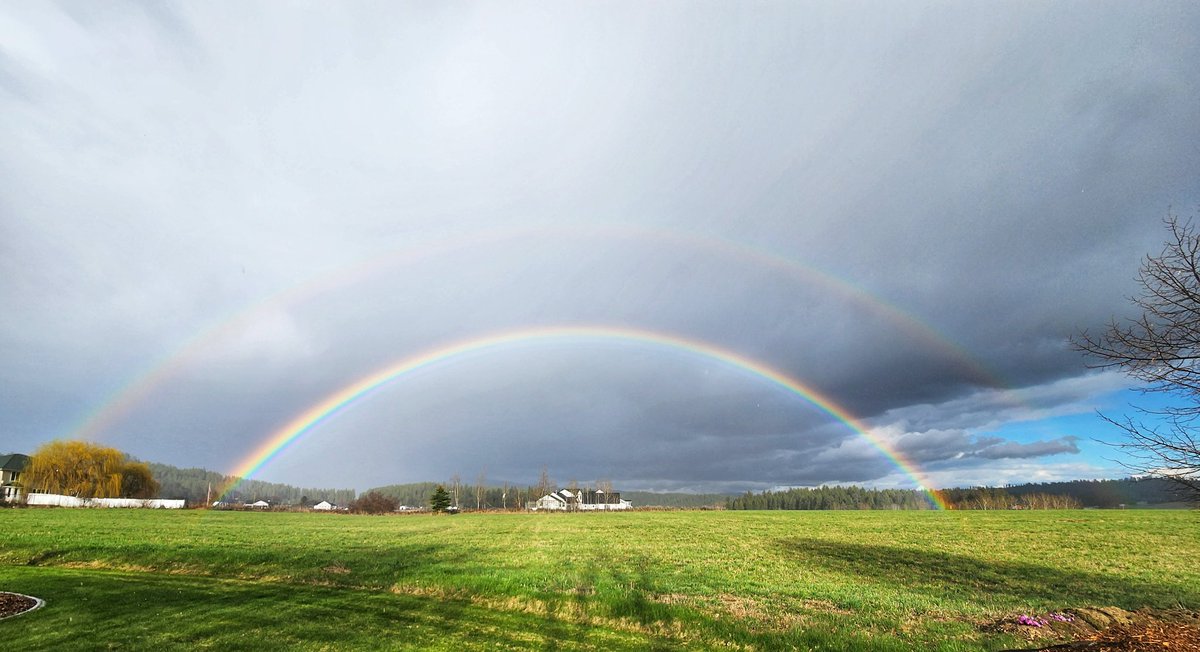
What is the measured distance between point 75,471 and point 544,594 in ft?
439

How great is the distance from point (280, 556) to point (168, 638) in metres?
17.1

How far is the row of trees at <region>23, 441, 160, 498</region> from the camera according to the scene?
106m

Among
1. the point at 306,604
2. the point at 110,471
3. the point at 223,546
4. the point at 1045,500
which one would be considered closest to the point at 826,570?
the point at 306,604

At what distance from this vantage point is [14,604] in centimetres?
1254

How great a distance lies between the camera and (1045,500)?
150125 millimetres

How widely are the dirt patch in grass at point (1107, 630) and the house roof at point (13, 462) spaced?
168770 millimetres

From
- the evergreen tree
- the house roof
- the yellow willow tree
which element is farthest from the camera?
the evergreen tree

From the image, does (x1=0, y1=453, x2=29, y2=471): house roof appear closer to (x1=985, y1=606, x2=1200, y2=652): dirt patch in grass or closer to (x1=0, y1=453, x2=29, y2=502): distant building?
(x1=0, y1=453, x2=29, y2=502): distant building

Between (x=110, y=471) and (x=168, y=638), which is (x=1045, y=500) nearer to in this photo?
(x=168, y=638)

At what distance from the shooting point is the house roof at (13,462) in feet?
398

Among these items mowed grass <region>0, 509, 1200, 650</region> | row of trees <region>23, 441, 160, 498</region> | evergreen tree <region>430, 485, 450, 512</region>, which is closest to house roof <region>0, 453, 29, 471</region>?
row of trees <region>23, 441, 160, 498</region>

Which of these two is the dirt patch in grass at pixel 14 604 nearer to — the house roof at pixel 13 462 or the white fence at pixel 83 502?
the white fence at pixel 83 502

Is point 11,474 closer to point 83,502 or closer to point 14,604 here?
point 83,502

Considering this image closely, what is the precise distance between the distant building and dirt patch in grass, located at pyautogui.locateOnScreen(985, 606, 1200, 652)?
150987mm
